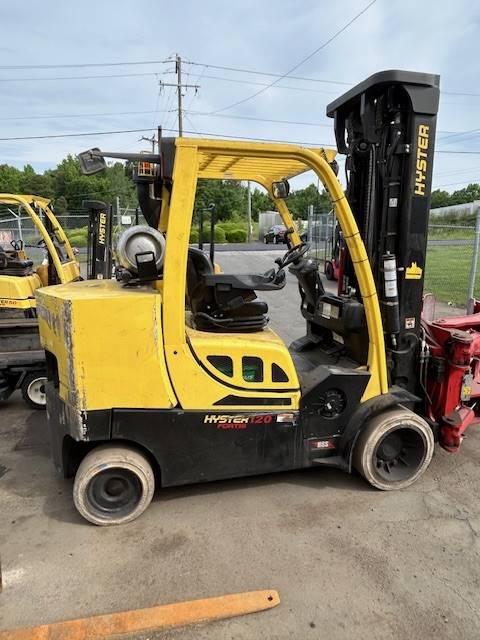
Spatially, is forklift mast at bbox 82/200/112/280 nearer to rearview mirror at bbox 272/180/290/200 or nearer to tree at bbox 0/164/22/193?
rearview mirror at bbox 272/180/290/200

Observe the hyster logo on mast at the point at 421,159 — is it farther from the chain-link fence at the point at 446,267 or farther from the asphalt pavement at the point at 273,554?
the chain-link fence at the point at 446,267

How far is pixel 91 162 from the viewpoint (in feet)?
9.63

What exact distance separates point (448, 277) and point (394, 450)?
1230 cm

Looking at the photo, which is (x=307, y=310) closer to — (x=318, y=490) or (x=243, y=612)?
(x=318, y=490)

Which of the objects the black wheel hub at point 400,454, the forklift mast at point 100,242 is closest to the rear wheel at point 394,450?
the black wheel hub at point 400,454

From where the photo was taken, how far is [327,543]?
9.72 ft

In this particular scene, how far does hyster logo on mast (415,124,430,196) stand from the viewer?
3375 mm

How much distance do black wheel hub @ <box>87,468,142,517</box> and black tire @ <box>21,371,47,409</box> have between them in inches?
94.1

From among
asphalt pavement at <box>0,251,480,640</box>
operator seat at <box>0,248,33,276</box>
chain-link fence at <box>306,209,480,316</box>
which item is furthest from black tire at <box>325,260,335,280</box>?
asphalt pavement at <box>0,251,480,640</box>

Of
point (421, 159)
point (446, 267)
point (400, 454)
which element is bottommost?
point (400, 454)

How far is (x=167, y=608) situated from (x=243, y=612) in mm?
405

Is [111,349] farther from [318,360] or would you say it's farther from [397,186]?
[397,186]

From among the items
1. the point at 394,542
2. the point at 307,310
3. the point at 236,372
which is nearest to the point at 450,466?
the point at 394,542

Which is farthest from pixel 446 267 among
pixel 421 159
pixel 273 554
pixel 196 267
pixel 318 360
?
pixel 273 554
